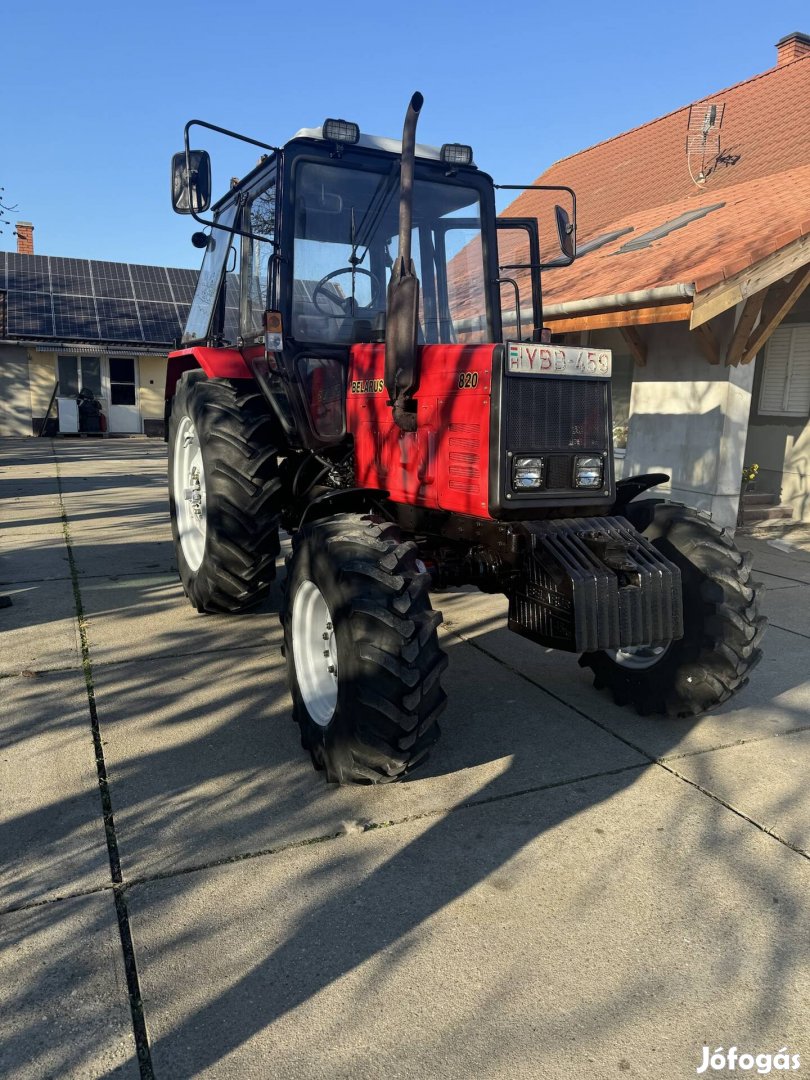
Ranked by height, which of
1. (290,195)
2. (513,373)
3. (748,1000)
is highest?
(290,195)

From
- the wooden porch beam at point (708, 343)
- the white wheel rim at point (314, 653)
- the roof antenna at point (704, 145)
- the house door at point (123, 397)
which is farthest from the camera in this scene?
the house door at point (123, 397)

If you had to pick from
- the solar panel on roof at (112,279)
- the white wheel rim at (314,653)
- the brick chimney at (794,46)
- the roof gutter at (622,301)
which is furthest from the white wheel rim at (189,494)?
the solar panel on roof at (112,279)

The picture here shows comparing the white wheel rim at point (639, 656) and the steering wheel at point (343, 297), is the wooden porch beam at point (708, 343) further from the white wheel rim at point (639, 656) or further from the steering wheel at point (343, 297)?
the white wheel rim at point (639, 656)

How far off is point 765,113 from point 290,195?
10984mm

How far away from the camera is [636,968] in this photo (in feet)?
7.42

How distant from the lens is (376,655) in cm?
288

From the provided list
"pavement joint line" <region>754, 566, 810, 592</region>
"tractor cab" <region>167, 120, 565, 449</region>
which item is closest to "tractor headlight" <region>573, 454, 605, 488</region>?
"tractor cab" <region>167, 120, 565, 449</region>

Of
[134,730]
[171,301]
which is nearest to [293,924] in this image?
[134,730]

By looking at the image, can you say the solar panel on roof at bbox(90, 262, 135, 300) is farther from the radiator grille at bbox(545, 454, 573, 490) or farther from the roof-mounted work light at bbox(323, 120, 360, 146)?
the radiator grille at bbox(545, 454, 573, 490)

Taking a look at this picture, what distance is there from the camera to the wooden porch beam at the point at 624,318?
299 inches

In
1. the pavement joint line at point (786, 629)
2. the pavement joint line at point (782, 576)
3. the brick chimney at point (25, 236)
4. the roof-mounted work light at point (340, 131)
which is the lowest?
the pavement joint line at point (786, 629)

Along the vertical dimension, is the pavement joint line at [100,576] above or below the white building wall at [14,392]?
below

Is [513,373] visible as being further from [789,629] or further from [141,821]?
[789,629]

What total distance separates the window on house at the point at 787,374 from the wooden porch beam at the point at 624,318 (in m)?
2.05
